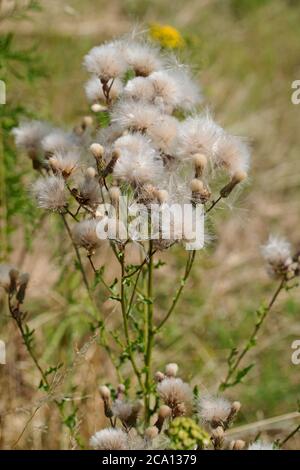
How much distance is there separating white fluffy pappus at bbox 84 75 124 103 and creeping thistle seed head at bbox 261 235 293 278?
64cm

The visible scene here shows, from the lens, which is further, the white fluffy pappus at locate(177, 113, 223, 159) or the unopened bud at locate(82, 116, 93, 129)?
the unopened bud at locate(82, 116, 93, 129)

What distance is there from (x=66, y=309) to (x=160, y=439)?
4.58ft

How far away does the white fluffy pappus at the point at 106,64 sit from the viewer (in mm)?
1915

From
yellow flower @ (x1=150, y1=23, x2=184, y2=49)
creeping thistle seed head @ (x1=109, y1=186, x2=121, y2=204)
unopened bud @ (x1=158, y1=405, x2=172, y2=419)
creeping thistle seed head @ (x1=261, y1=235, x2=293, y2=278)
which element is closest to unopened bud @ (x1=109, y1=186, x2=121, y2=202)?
creeping thistle seed head @ (x1=109, y1=186, x2=121, y2=204)

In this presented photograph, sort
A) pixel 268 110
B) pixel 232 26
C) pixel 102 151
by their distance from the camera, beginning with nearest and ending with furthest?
pixel 102 151
pixel 268 110
pixel 232 26

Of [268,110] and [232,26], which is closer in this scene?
[268,110]

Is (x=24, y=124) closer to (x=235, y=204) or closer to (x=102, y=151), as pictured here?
(x=102, y=151)

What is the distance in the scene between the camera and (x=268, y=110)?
5074 millimetres

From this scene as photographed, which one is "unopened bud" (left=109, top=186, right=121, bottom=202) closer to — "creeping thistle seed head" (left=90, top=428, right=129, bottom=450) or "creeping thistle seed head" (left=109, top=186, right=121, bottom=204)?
"creeping thistle seed head" (left=109, top=186, right=121, bottom=204)

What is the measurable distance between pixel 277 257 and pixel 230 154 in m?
0.46

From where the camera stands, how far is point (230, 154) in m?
1.83

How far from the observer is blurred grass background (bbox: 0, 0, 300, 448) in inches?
109

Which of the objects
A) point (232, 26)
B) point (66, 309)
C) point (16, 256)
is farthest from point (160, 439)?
point (232, 26)
